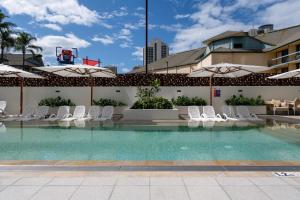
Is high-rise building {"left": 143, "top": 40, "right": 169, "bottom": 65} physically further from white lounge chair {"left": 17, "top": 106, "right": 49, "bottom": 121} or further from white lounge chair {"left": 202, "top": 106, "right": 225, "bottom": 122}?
white lounge chair {"left": 202, "top": 106, "right": 225, "bottom": 122}

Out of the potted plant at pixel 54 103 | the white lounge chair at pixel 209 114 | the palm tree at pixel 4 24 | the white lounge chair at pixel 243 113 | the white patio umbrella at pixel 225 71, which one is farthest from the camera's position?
the palm tree at pixel 4 24

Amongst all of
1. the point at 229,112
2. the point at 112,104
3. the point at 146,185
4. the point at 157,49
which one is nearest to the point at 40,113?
the point at 112,104

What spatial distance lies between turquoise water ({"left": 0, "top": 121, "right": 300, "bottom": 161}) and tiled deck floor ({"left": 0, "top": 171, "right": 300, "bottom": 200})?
5.76 feet

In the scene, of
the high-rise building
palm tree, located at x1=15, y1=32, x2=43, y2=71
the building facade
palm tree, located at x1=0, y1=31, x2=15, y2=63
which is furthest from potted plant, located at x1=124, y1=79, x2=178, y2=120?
the high-rise building

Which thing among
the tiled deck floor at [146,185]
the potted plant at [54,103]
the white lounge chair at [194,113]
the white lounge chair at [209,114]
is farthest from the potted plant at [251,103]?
the tiled deck floor at [146,185]

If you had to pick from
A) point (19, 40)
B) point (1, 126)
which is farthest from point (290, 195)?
point (19, 40)

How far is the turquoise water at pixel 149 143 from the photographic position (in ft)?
23.2

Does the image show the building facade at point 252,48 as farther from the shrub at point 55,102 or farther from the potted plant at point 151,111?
the shrub at point 55,102

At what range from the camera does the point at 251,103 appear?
1616 centimetres

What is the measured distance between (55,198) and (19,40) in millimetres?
40441

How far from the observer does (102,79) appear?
56.9ft

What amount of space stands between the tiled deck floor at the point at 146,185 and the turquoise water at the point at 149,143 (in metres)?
1.76

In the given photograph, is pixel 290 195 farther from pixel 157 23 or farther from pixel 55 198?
pixel 157 23

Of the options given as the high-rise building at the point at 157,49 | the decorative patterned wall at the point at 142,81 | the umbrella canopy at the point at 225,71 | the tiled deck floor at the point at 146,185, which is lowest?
the tiled deck floor at the point at 146,185
